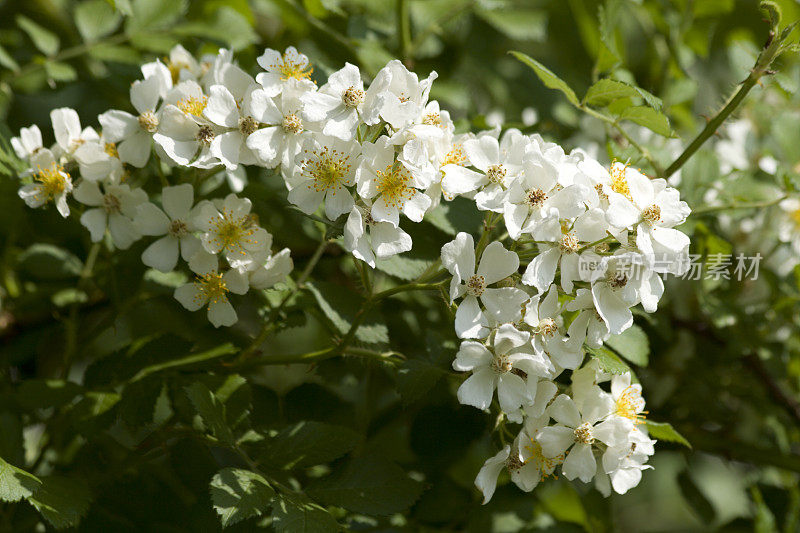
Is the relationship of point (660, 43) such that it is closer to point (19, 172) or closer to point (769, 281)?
point (769, 281)

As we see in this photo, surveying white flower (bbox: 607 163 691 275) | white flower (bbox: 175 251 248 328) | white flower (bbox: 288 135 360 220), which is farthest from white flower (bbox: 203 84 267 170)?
white flower (bbox: 607 163 691 275)

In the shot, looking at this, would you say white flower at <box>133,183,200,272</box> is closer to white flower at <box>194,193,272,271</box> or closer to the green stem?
white flower at <box>194,193,272,271</box>

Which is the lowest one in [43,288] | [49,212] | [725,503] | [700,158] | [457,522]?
[725,503]

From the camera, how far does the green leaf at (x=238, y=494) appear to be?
1291 mm

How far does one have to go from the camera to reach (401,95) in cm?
137

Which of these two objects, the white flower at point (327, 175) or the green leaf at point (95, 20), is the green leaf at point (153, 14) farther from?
the white flower at point (327, 175)

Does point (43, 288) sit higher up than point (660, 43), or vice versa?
point (660, 43)

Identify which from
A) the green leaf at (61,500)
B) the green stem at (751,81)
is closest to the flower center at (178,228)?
the green leaf at (61,500)

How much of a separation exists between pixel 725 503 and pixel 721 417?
1.71m

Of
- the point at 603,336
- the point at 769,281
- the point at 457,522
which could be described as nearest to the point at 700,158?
the point at 769,281

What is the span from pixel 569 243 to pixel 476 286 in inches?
6.8

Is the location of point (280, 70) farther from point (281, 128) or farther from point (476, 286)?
point (476, 286)

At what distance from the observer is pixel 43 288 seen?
202cm

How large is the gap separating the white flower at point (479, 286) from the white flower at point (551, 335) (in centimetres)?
3
